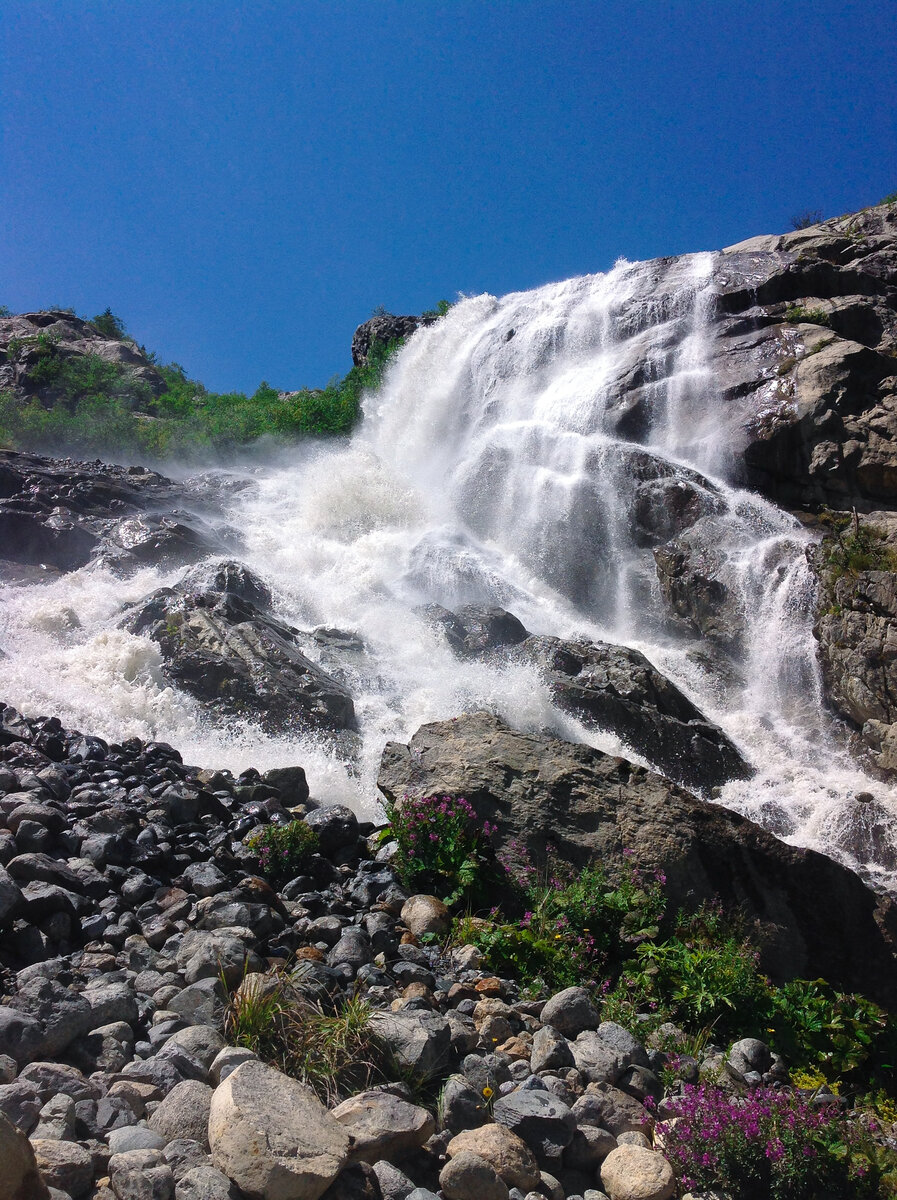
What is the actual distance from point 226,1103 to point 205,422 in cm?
4215

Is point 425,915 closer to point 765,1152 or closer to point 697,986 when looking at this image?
point 697,986

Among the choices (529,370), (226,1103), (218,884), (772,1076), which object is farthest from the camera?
(529,370)

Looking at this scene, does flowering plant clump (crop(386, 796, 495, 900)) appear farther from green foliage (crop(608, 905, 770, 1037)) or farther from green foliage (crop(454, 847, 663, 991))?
green foliage (crop(608, 905, 770, 1037))

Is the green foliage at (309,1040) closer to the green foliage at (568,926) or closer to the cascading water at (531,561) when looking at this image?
the green foliage at (568,926)

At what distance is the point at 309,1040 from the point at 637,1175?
1857 millimetres

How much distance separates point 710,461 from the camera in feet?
74.6

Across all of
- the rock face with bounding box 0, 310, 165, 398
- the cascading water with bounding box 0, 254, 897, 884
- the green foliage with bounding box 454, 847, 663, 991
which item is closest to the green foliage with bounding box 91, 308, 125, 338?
the rock face with bounding box 0, 310, 165, 398

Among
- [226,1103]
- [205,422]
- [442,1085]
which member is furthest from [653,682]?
[205,422]

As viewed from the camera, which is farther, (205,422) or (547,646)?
(205,422)

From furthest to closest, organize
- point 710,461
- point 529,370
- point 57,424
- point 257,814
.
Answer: point 57,424, point 529,370, point 710,461, point 257,814

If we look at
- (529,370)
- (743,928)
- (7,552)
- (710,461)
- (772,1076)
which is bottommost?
(772,1076)

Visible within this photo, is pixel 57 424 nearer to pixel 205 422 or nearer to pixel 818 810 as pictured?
pixel 205 422

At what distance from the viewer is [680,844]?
7.75 meters

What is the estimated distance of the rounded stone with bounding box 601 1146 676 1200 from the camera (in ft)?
13.1
